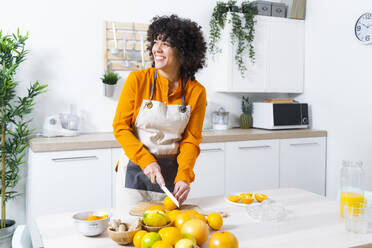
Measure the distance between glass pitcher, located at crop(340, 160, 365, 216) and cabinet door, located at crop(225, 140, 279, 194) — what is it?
1721mm

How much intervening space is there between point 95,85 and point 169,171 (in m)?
1.80

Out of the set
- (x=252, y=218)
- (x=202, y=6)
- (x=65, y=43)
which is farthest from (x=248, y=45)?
(x=252, y=218)

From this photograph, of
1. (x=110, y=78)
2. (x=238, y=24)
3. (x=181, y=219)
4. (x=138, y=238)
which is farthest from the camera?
(x=238, y=24)

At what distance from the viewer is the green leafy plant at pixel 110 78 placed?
320 centimetres

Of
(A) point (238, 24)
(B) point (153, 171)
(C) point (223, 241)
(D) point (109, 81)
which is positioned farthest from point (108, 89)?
(C) point (223, 241)

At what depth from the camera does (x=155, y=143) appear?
5.75 feet

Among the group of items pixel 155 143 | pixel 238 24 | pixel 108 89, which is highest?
pixel 238 24

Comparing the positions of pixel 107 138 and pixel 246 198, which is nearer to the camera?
pixel 246 198

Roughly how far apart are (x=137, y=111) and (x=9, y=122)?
1.73 meters

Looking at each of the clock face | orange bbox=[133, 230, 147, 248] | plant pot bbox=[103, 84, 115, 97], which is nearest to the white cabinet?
plant pot bbox=[103, 84, 115, 97]

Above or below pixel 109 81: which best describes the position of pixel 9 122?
below

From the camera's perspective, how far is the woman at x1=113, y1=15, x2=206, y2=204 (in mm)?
1651

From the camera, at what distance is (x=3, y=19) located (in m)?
2.97

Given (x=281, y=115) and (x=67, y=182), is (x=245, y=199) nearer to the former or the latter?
(x=67, y=182)
